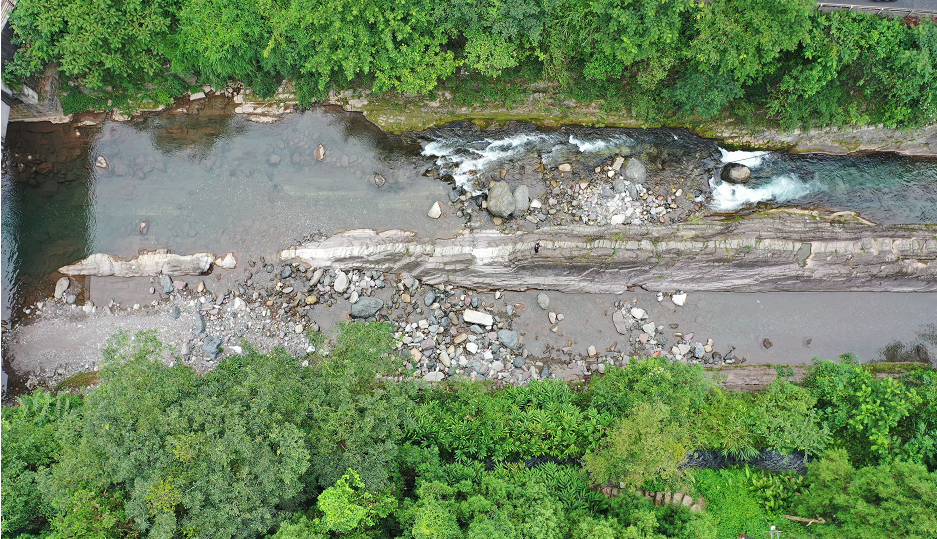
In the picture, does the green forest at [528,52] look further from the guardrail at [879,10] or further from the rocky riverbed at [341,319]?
the rocky riverbed at [341,319]

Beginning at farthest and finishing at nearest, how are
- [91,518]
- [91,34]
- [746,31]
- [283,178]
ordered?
1. [283,178]
2. [91,34]
3. [746,31]
4. [91,518]

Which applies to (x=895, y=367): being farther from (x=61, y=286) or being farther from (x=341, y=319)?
(x=61, y=286)

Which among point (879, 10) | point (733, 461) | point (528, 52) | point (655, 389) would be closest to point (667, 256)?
point (655, 389)

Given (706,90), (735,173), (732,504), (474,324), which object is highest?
(706,90)

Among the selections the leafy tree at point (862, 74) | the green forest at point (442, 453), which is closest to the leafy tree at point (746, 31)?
the leafy tree at point (862, 74)

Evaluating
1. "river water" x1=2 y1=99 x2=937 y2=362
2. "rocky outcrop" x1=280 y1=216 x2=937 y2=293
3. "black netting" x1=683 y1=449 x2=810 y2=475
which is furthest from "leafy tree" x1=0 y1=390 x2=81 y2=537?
"black netting" x1=683 y1=449 x2=810 y2=475

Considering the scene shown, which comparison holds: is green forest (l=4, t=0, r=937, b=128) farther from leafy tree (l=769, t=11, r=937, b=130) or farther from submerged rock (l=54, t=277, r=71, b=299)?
submerged rock (l=54, t=277, r=71, b=299)

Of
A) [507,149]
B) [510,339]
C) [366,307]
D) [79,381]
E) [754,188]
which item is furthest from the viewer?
[507,149]
